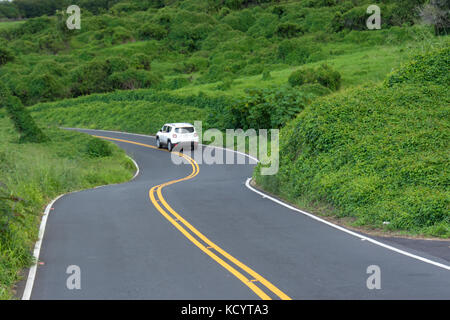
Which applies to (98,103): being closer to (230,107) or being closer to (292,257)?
(230,107)

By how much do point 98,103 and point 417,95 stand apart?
183 ft

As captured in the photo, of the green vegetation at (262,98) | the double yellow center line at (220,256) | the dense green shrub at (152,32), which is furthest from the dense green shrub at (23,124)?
A: the dense green shrub at (152,32)

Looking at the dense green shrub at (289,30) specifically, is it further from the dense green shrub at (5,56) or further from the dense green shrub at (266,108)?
the dense green shrub at (5,56)

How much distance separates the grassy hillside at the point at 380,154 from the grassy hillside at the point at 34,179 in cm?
727

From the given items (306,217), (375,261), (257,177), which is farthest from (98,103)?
(375,261)

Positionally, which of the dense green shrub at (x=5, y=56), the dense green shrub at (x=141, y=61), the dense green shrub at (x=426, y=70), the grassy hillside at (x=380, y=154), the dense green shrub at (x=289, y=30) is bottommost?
the grassy hillside at (x=380, y=154)

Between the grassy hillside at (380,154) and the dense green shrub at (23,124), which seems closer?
the grassy hillside at (380,154)

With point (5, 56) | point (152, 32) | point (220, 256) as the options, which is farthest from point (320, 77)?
point (5, 56)

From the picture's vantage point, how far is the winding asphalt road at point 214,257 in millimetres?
7949

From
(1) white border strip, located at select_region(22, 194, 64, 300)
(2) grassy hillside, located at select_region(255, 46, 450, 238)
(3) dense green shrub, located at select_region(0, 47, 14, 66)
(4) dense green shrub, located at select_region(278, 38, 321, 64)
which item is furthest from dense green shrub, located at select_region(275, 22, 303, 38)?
(1) white border strip, located at select_region(22, 194, 64, 300)

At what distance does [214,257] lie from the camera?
391 inches

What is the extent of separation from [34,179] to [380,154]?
1159 centimetres

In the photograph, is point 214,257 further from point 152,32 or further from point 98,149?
point 152,32

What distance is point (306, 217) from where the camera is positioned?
13.8m
